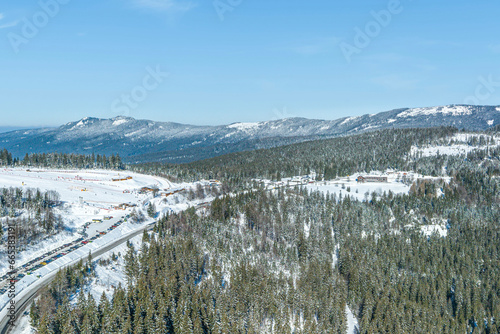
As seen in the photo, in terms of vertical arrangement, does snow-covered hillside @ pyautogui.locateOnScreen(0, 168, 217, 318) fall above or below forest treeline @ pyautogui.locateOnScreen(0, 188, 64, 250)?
below

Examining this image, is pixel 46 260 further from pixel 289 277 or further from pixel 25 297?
pixel 289 277

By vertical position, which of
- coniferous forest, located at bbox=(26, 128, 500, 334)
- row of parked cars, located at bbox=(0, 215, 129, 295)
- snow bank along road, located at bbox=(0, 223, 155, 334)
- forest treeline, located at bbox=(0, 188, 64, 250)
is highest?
forest treeline, located at bbox=(0, 188, 64, 250)

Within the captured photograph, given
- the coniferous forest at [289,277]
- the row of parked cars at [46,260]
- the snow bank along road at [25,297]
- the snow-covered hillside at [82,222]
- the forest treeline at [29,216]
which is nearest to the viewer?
the snow bank along road at [25,297]

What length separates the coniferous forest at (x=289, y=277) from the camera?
87.4 metres

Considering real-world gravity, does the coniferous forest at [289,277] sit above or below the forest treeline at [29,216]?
below

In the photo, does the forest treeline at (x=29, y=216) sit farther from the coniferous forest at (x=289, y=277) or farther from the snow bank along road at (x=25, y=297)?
the coniferous forest at (x=289, y=277)

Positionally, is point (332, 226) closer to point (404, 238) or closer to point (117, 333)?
point (404, 238)

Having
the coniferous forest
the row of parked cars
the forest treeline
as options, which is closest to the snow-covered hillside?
the row of parked cars

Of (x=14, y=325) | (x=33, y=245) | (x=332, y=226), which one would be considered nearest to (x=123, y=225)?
(x=33, y=245)

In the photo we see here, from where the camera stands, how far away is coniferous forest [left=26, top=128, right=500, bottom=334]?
87375mm

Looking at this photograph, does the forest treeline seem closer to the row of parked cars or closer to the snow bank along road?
the row of parked cars

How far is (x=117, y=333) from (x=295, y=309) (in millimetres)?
56308

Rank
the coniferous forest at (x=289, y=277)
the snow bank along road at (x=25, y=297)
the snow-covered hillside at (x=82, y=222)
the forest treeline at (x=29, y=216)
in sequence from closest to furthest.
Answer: the snow bank along road at (x=25, y=297), the coniferous forest at (x=289, y=277), the snow-covered hillside at (x=82, y=222), the forest treeline at (x=29, y=216)

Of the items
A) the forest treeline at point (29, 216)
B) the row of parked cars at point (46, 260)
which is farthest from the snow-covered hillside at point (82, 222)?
the forest treeline at point (29, 216)
